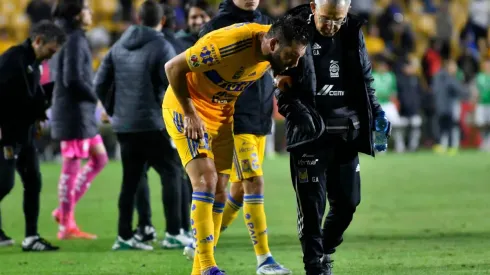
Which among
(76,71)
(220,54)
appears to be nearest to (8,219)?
(76,71)

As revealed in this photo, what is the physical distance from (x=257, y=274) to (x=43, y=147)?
15.5 metres

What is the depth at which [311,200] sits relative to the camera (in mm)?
7348

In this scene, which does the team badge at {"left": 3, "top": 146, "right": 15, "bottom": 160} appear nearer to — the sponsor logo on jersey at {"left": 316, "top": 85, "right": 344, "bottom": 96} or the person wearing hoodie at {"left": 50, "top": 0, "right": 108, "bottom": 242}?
the person wearing hoodie at {"left": 50, "top": 0, "right": 108, "bottom": 242}

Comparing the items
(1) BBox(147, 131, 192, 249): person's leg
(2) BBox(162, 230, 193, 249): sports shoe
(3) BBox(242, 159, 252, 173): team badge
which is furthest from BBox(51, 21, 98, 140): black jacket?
(3) BBox(242, 159, 252, 173): team badge

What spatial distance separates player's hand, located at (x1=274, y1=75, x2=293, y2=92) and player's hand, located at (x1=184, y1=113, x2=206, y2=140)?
1.97 feet

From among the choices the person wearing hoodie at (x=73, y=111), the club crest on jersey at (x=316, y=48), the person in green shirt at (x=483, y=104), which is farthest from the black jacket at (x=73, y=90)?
A: the person in green shirt at (x=483, y=104)

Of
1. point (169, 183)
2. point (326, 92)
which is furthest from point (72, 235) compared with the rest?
point (326, 92)

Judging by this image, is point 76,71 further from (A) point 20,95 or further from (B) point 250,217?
(B) point 250,217

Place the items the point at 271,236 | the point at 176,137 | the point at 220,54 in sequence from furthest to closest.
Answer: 1. the point at 271,236
2. the point at 176,137
3. the point at 220,54

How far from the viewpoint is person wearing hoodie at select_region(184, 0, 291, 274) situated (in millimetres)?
8445

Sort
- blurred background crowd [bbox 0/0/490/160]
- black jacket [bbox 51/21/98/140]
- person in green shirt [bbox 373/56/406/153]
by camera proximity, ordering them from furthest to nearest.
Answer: person in green shirt [bbox 373/56/406/153] < blurred background crowd [bbox 0/0/490/160] < black jacket [bbox 51/21/98/140]

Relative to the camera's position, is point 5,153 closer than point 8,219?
Yes

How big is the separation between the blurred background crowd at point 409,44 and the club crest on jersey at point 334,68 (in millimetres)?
15881

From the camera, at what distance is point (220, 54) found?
6.96 m
